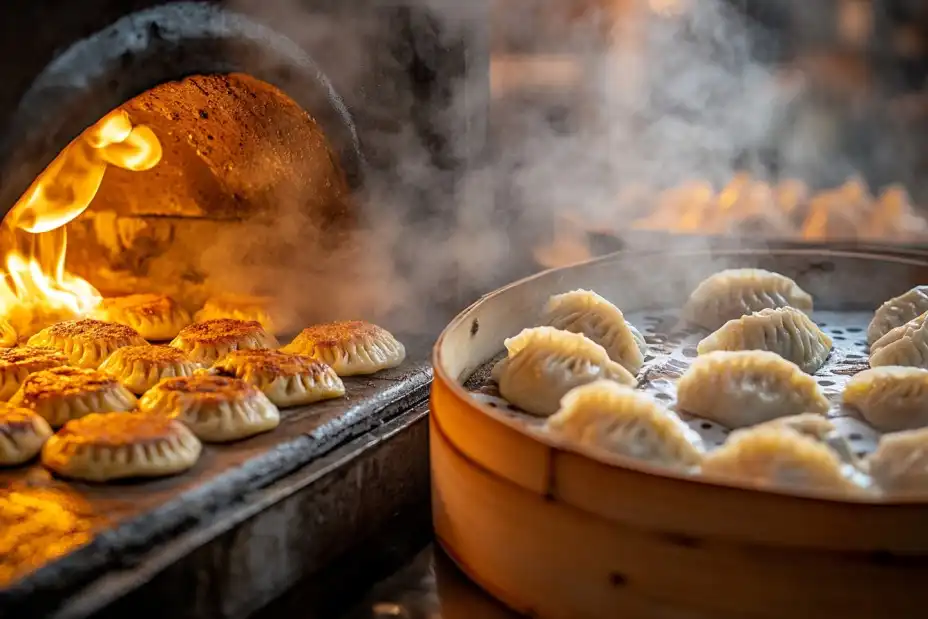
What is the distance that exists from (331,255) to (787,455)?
2.09 m

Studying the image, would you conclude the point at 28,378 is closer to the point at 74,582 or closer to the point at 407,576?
the point at 74,582

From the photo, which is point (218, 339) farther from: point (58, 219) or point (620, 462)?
point (620, 462)

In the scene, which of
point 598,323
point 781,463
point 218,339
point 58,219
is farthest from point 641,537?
point 58,219

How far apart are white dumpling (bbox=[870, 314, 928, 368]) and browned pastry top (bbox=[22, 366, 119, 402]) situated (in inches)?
83.5

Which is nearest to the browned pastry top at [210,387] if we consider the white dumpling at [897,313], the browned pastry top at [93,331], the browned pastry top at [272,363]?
the browned pastry top at [272,363]

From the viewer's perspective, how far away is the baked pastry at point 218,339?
2.90 m

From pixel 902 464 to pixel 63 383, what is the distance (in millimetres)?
2013

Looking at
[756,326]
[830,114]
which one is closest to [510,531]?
[756,326]

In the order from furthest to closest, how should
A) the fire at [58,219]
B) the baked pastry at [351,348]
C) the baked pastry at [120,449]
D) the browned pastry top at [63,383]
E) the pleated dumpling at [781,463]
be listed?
the fire at [58,219]
the baked pastry at [351,348]
the browned pastry top at [63,383]
the baked pastry at [120,449]
the pleated dumpling at [781,463]

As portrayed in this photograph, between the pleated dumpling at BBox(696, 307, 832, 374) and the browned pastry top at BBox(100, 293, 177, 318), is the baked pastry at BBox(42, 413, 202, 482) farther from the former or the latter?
the pleated dumpling at BBox(696, 307, 832, 374)

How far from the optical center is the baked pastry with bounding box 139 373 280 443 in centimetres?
229

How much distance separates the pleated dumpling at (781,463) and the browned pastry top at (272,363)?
1.23m

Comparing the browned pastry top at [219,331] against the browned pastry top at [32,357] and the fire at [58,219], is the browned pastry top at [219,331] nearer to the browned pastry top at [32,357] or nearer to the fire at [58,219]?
the browned pastry top at [32,357]

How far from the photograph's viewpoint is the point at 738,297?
3.10m
